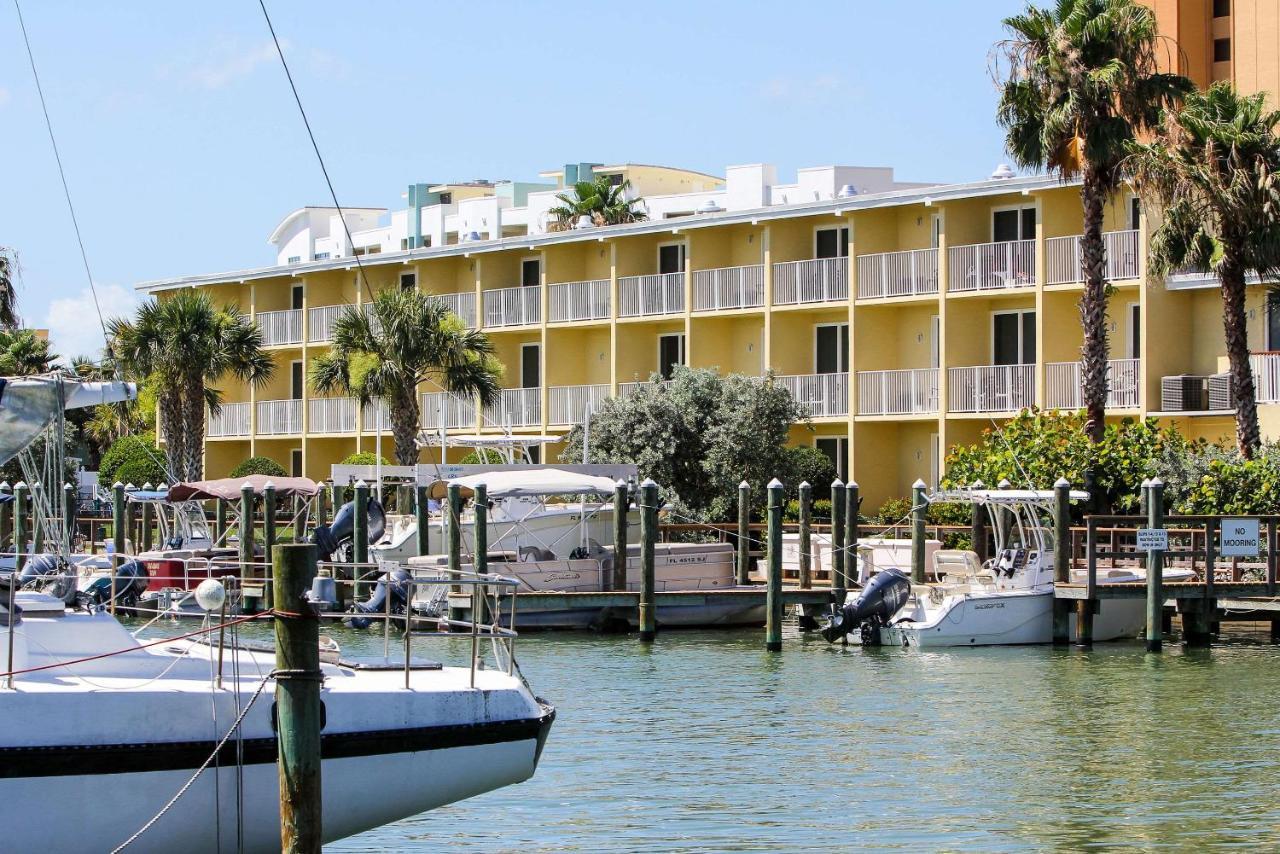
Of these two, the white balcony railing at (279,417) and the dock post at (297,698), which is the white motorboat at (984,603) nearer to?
the dock post at (297,698)

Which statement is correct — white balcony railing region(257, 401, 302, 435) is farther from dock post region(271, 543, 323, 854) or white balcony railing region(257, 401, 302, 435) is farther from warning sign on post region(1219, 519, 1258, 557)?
dock post region(271, 543, 323, 854)

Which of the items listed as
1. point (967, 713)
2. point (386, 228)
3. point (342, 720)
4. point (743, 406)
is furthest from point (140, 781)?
point (386, 228)

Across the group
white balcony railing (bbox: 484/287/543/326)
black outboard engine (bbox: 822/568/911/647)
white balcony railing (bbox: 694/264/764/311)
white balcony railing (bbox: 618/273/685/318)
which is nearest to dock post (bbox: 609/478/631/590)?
black outboard engine (bbox: 822/568/911/647)

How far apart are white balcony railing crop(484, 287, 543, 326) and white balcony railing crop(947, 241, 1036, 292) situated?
42.5 feet

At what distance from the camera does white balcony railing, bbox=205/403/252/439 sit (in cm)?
5953

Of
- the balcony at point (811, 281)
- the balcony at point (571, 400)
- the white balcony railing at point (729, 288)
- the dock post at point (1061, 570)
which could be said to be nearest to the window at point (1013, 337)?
the balcony at point (811, 281)

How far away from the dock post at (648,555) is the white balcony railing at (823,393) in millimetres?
14780

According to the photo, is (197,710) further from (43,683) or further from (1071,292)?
(1071,292)

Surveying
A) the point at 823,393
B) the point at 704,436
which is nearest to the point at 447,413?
the point at 823,393

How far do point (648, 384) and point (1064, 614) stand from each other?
15937 millimetres

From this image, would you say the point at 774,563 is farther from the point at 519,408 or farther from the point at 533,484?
the point at 519,408

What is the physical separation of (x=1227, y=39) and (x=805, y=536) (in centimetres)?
3912

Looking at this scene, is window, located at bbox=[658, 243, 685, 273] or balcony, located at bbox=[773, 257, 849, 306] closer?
balcony, located at bbox=[773, 257, 849, 306]

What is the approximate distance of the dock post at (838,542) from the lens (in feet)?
106
